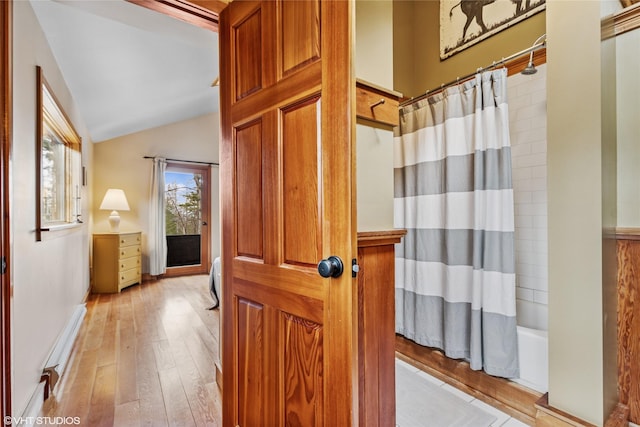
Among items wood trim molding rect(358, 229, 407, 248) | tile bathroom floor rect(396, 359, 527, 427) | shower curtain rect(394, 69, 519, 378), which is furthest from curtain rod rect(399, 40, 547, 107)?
tile bathroom floor rect(396, 359, 527, 427)

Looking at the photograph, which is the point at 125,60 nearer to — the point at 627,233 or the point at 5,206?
the point at 5,206

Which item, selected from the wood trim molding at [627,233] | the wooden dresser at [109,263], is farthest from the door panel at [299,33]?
the wooden dresser at [109,263]

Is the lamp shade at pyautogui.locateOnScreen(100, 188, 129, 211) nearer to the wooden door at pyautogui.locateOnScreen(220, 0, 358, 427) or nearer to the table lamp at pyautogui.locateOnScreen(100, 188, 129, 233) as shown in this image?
the table lamp at pyautogui.locateOnScreen(100, 188, 129, 233)

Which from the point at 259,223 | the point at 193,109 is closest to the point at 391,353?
the point at 259,223

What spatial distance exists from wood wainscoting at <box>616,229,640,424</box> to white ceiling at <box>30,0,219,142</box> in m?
2.71

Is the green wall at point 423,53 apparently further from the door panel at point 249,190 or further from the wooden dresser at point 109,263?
the wooden dresser at point 109,263

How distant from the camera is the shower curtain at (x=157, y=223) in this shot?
5.12 m

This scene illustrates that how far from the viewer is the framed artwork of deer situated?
6.68 ft

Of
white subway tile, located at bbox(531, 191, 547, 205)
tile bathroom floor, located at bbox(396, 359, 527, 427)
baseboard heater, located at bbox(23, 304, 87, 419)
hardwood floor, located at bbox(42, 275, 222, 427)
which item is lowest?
tile bathroom floor, located at bbox(396, 359, 527, 427)

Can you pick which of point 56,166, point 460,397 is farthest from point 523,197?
point 56,166

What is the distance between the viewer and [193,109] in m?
5.05

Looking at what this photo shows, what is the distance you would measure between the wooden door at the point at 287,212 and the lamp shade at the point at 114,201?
164 inches

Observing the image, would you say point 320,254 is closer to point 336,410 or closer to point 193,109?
point 336,410

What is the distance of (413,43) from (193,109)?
3.75 m
